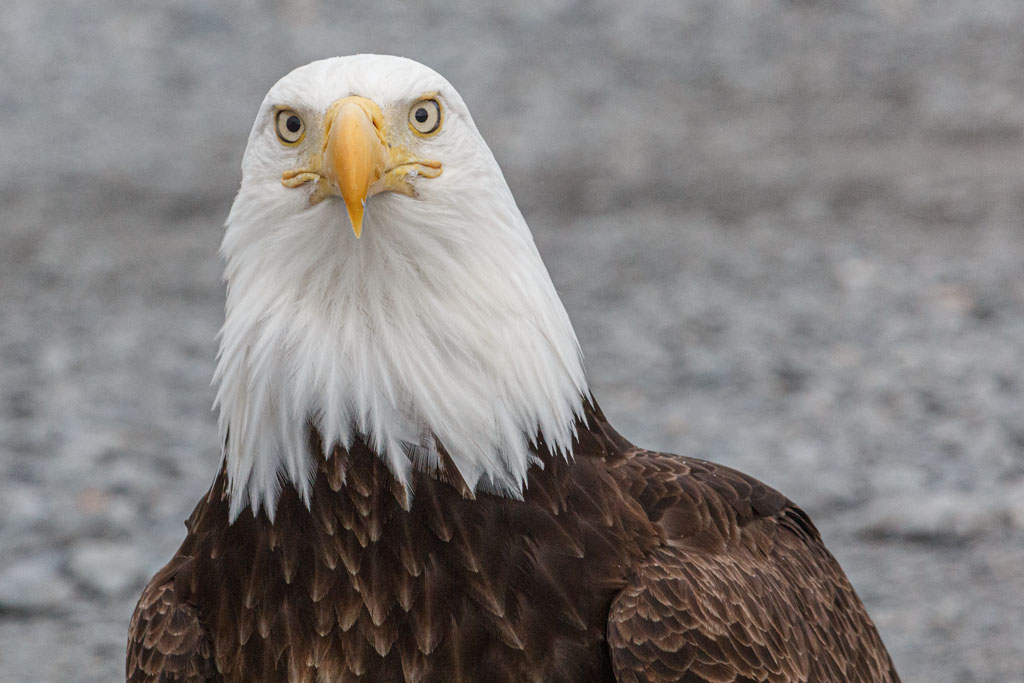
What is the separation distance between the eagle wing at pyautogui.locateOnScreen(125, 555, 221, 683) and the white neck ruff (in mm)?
402

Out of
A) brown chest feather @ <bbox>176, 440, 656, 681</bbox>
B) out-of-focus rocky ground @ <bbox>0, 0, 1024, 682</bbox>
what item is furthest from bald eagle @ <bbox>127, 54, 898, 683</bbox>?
out-of-focus rocky ground @ <bbox>0, 0, 1024, 682</bbox>

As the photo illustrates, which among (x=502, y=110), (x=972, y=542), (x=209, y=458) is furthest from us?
(x=502, y=110)

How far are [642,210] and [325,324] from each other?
273 inches

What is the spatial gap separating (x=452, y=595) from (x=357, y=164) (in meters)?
1.01

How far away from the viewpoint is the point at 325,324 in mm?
3088

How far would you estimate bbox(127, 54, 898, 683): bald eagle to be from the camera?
3.08 metres

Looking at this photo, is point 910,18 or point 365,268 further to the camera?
point 910,18

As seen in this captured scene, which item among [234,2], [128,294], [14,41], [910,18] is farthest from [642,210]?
[14,41]

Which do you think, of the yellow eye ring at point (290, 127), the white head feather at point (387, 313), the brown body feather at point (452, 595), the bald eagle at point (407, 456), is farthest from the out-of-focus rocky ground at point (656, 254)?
the yellow eye ring at point (290, 127)

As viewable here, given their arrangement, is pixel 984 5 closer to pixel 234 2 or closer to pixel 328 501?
pixel 234 2

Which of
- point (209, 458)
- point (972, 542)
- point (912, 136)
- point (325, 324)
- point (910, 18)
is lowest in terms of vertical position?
point (209, 458)

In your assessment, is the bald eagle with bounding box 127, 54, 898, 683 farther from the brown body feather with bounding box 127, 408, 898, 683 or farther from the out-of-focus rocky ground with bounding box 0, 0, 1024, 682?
the out-of-focus rocky ground with bounding box 0, 0, 1024, 682

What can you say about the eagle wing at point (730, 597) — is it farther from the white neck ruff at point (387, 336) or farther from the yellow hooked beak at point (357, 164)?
the yellow hooked beak at point (357, 164)

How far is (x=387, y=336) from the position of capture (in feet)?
10.1
